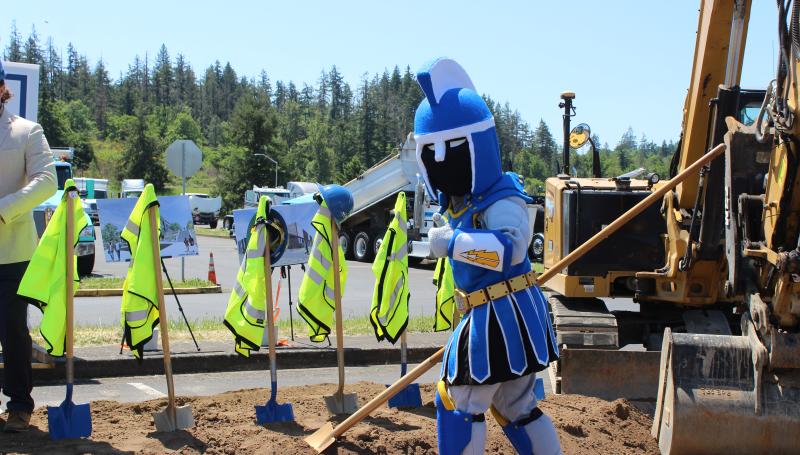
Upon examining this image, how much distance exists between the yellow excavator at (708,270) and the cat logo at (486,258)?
172 cm

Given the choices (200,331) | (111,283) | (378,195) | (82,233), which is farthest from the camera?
(378,195)

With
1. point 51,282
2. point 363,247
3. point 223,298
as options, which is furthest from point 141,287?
point 363,247

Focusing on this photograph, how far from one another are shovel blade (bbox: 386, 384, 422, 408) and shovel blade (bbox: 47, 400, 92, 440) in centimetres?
207

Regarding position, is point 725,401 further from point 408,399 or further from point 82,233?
point 82,233

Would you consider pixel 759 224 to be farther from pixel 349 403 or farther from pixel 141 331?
pixel 141 331

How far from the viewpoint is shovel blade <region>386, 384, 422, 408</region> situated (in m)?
6.34

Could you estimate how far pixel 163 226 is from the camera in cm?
941

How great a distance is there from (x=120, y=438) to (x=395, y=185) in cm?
2027

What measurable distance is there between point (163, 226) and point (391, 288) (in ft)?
12.8

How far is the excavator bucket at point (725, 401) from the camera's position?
17.3ft

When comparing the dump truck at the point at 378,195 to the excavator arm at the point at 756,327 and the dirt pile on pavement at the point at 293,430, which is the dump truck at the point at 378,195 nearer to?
the dirt pile on pavement at the point at 293,430

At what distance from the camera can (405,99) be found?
13412 centimetres

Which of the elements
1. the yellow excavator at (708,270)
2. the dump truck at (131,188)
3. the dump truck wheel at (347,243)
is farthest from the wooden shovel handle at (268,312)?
the dump truck at (131,188)

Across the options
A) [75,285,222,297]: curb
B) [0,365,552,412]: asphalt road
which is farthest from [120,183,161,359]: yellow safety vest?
[75,285,222,297]: curb
